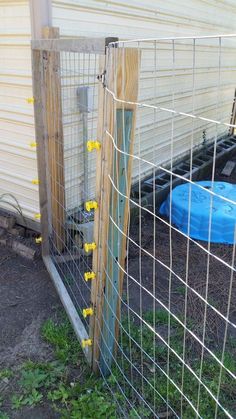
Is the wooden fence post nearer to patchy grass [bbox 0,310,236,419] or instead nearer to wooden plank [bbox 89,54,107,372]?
wooden plank [bbox 89,54,107,372]

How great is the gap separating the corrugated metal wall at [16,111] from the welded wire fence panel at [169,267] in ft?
3.27

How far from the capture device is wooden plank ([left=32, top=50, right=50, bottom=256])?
276 centimetres

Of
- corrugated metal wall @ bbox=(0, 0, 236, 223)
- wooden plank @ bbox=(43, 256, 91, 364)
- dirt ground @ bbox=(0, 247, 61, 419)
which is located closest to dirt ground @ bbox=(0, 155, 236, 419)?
dirt ground @ bbox=(0, 247, 61, 419)

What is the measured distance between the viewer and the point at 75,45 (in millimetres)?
1926

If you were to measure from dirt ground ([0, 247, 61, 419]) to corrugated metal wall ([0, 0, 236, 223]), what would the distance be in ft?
1.93

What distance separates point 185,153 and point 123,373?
4.44m

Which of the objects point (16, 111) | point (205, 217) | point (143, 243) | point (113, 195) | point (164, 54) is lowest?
point (143, 243)

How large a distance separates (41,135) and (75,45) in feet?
3.56

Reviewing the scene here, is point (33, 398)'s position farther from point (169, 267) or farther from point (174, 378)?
point (169, 267)

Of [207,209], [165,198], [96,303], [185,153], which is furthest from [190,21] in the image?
[96,303]

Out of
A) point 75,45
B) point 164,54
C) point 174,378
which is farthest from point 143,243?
point 164,54

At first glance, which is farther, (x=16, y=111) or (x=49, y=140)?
(x=16, y=111)

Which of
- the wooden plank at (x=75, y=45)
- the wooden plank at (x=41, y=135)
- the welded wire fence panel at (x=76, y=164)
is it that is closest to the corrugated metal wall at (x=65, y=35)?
the welded wire fence panel at (x=76, y=164)

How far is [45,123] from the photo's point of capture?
2879 mm
